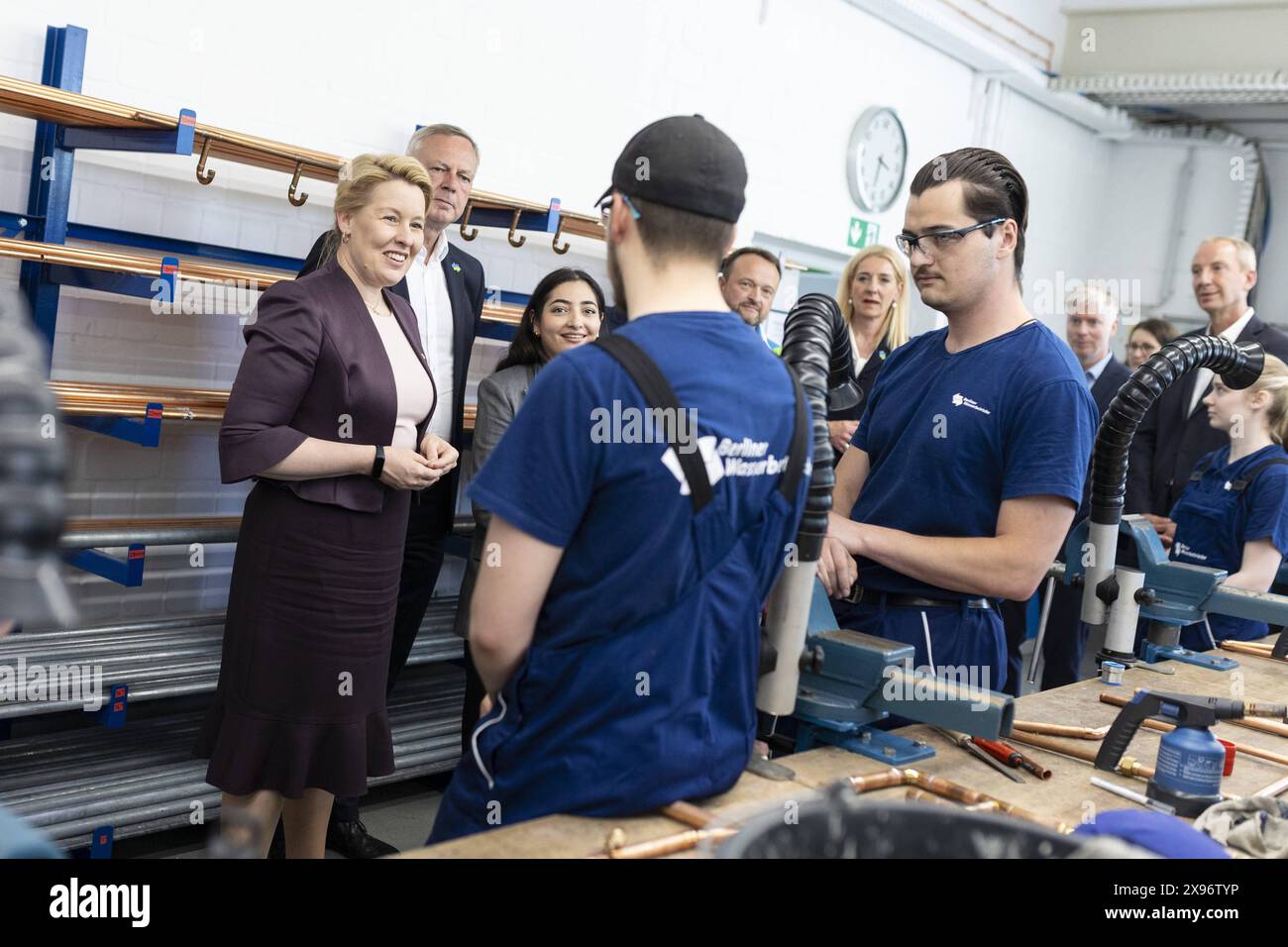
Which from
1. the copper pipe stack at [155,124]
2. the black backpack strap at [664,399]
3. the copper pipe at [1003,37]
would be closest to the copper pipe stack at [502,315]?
the copper pipe stack at [155,124]

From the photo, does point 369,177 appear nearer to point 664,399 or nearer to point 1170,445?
point 664,399

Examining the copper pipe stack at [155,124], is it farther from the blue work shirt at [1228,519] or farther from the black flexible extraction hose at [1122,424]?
the blue work shirt at [1228,519]

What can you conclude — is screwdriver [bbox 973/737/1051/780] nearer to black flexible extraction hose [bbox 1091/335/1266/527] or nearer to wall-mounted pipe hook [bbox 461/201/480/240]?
black flexible extraction hose [bbox 1091/335/1266/527]

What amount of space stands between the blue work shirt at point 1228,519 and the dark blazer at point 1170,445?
3.40 feet

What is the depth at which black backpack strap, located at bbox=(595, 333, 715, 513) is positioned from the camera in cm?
119

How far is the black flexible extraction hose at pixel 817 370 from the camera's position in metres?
1.50

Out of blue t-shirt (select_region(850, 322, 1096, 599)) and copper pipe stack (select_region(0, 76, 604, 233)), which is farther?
copper pipe stack (select_region(0, 76, 604, 233))

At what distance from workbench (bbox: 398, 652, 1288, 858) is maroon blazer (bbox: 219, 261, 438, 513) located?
1.25 m

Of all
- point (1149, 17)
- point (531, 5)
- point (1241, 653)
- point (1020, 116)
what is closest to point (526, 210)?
point (531, 5)

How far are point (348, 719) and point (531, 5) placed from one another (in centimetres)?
302

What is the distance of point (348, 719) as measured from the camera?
2420 millimetres

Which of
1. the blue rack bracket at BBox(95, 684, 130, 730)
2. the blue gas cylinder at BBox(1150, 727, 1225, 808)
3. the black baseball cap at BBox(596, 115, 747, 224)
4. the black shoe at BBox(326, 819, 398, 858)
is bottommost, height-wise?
the black shoe at BBox(326, 819, 398, 858)

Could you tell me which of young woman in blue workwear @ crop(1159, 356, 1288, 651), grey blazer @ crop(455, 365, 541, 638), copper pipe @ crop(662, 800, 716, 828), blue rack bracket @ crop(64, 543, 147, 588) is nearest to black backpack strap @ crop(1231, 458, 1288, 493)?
young woman in blue workwear @ crop(1159, 356, 1288, 651)

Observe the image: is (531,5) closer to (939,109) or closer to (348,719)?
(348,719)
